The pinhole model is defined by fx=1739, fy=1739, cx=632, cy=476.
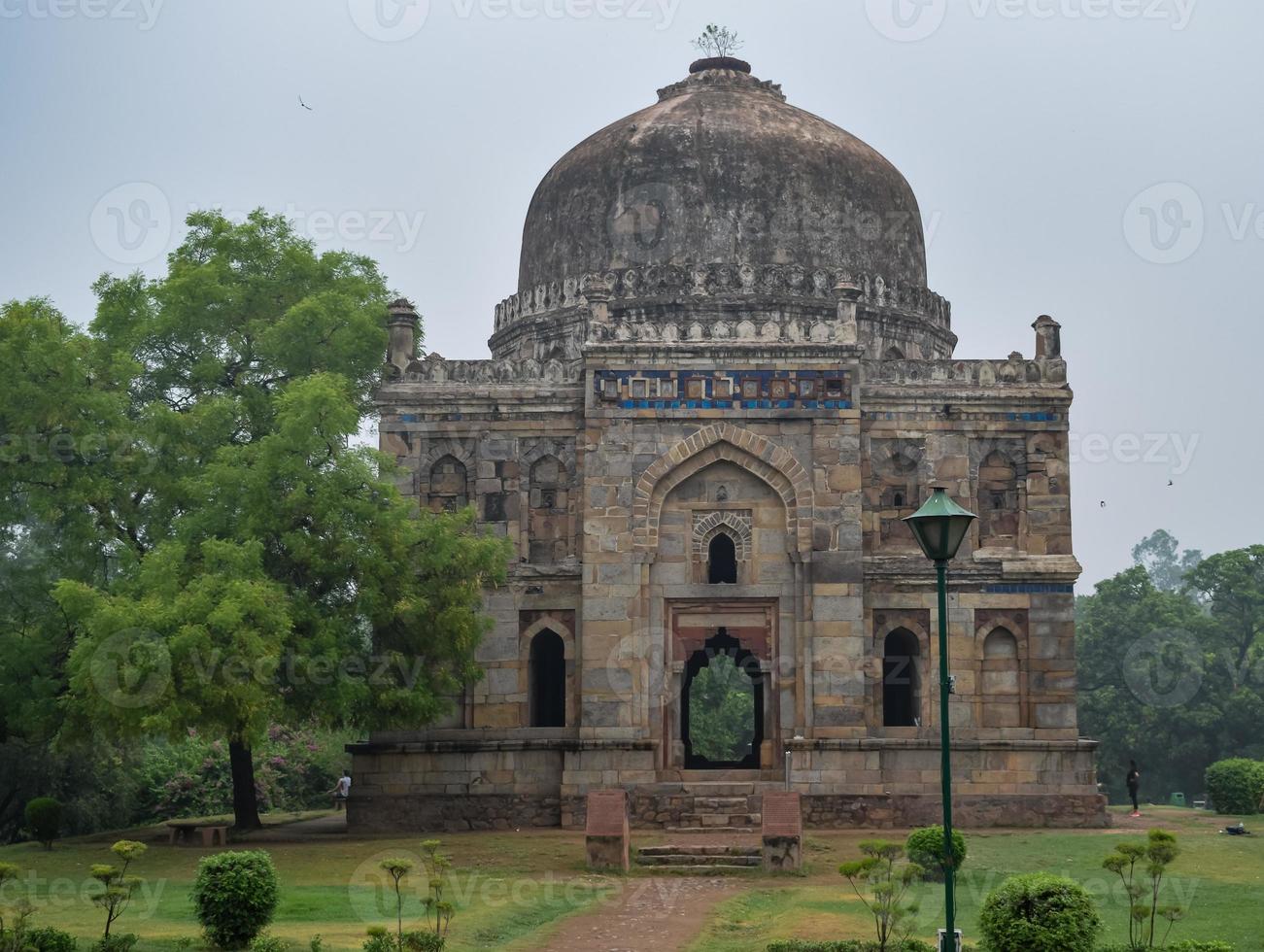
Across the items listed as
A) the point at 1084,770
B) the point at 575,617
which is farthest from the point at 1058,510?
the point at 575,617

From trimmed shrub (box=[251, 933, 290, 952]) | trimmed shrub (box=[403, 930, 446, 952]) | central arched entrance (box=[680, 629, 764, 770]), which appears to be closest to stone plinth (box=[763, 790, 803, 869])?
trimmed shrub (box=[403, 930, 446, 952])

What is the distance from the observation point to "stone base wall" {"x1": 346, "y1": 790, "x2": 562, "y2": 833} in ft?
83.4

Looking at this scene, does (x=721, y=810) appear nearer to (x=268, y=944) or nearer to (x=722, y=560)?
(x=722, y=560)

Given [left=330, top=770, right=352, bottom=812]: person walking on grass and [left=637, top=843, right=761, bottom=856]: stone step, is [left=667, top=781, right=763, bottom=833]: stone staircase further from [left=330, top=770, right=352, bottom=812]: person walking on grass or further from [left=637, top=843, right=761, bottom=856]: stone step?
[left=330, top=770, right=352, bottom=812]: person walking on grass

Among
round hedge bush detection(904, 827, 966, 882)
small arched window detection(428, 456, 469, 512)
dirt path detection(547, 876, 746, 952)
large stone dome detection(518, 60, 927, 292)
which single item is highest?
large stone dome detection(518, 60, 927, 292)

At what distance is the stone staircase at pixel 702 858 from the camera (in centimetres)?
2150

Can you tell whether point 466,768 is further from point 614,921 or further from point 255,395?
point 614,921

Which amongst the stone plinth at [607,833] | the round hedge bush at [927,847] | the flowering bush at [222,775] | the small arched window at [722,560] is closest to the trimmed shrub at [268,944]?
the stone plinth at [607,833]

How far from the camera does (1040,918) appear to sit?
14.6 m

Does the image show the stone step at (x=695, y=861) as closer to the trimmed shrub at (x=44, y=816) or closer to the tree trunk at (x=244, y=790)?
the tree trunk at (x=244, y=790)

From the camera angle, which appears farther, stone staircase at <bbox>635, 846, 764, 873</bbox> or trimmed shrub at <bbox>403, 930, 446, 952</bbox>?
stone staircase at <bbox>635, 846, 764, 873</bbox>

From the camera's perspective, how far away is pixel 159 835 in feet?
85.6

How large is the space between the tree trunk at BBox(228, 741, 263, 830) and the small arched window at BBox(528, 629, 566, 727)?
441 centimetres

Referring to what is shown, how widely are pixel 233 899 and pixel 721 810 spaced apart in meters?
10.00
